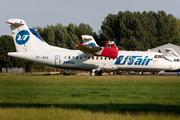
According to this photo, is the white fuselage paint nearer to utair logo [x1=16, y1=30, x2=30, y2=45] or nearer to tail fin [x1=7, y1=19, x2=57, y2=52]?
tail fin [x1=7, y1=19, x2=57, y2=52]

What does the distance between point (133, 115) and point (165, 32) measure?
6493 cm

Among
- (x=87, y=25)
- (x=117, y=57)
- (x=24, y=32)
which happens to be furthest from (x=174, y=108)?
(x=87, y=25)

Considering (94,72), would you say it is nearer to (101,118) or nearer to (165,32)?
(101,118)

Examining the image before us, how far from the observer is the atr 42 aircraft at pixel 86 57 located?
30.1m

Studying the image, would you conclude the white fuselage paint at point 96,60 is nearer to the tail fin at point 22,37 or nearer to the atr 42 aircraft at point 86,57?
the atr 42 aircraft at point 86,57

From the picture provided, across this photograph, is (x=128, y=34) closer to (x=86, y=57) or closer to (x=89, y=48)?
(x=86, y=57)

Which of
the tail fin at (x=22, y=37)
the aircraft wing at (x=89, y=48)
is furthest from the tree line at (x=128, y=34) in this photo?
the aircraft wing at (x=89, y=48)

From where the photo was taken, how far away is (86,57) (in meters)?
31.0

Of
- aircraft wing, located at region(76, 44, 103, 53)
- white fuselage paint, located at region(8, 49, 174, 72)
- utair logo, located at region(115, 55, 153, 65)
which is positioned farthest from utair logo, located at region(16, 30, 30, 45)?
utair logo, located at region(115, 55, 153, 65)

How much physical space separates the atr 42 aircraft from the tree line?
34.5 m

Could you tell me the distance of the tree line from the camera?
65812mm

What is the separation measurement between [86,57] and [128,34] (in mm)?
40248

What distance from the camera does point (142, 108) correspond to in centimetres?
974

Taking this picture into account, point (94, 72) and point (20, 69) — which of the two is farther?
point (20, 69)
